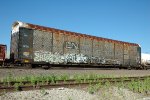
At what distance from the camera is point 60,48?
79.2 feet

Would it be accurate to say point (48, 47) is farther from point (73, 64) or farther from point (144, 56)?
point (144, 56)

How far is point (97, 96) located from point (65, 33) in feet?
53.6

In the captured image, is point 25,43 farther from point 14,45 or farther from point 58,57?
point 58,57

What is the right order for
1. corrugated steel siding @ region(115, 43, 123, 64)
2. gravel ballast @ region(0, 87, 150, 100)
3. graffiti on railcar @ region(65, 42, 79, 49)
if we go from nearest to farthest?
gravel ballast @ region(0, 87, 150, 100)
graffiti on railcar @ region(65, 42, 79, 49)
corrugated steel siding @ region(115, 43, 123, 64)

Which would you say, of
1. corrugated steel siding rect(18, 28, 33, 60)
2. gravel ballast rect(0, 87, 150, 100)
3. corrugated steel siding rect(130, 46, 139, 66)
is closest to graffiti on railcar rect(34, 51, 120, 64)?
corrugated steel siding rect(18, 28, 33, 60)

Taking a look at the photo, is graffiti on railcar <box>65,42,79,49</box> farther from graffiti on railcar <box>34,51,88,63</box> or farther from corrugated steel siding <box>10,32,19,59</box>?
corrugated steel siding <box>10,32,19,59</box>

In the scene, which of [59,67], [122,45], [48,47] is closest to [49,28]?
[48,47]

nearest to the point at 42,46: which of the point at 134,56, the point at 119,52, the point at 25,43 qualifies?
the point at 25,43

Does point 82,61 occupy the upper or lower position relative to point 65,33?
lower

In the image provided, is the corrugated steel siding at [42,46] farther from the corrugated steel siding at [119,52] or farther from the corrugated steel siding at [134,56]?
the corrugated steel siding at [134,56]

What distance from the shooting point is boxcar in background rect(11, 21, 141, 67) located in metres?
21.4

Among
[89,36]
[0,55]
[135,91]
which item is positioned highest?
[89,36]

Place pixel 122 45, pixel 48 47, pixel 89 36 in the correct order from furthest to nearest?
1. pixel 122 45
2. pixel 89 36
3. pixel 48 47

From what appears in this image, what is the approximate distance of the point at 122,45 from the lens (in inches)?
1283
